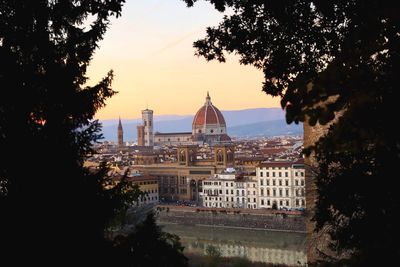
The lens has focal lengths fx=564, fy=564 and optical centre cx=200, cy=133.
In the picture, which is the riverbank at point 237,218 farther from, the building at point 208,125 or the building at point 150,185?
the building at point 208,125

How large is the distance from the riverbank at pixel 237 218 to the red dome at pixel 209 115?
23353mm

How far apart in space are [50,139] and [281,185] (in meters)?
20.1

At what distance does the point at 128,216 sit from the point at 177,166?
2451cm

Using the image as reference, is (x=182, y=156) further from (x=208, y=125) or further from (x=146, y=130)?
(x=146, y=130)

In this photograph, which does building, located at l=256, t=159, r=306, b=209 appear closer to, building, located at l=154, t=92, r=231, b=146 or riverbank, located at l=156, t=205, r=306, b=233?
riverbank, located at l=156, t=205, r=306, b=233

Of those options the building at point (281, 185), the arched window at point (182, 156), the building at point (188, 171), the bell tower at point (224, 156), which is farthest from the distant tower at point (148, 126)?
the building at point (281, 185)

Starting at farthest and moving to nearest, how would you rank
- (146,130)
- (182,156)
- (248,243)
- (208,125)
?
(146,130), (208,125), (182,156), (248,243)

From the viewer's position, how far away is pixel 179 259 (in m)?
2.44

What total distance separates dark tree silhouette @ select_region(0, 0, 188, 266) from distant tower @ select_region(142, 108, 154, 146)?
175ft

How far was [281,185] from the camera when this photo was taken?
2183 cm

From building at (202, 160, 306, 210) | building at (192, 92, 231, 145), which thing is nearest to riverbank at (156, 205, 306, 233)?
building at (202, 160, 306, 210)

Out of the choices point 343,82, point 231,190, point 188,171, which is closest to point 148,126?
point 188,171

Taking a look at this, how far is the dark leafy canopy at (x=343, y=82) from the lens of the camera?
0.97 metres

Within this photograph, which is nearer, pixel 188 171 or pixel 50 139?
pixel 50 139
